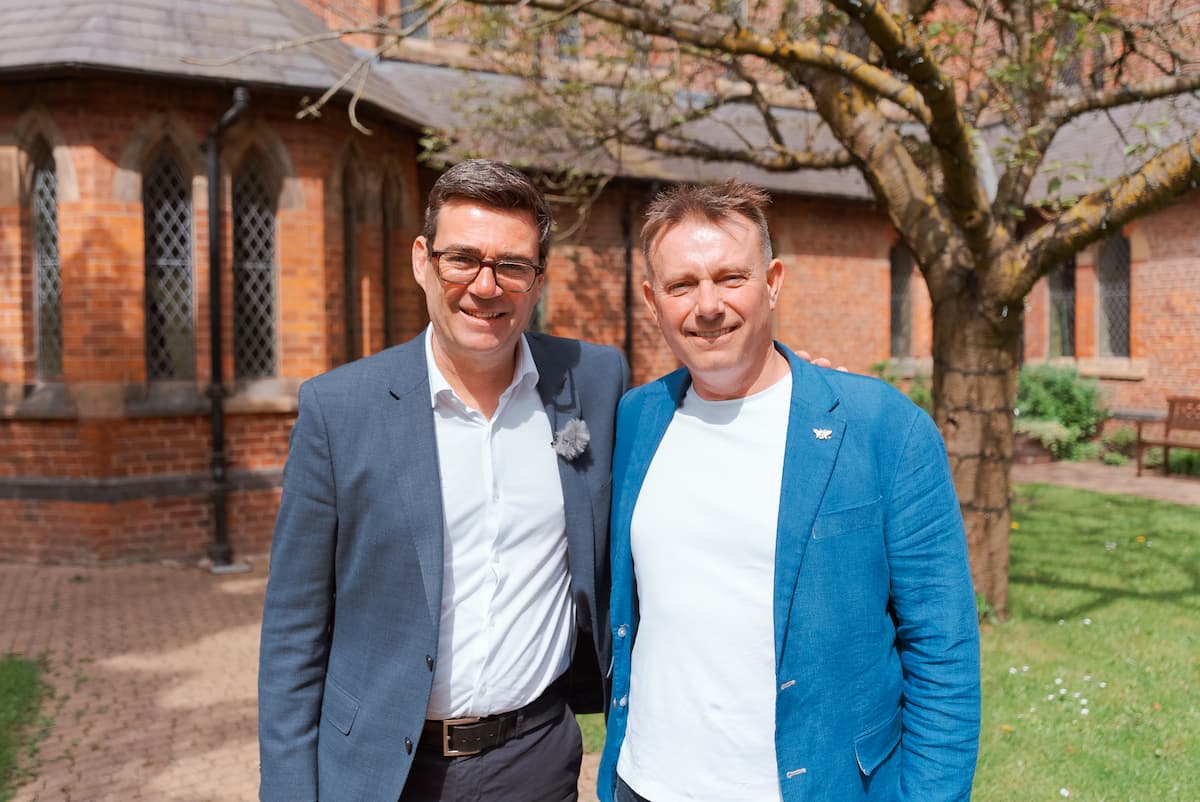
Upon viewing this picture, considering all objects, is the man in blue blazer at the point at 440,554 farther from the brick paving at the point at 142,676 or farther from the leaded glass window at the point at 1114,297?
the leaded glass window at the point at 1114,297

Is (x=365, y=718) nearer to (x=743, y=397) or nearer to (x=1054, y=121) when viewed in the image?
(x=743, y=397)

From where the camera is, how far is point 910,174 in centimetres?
544

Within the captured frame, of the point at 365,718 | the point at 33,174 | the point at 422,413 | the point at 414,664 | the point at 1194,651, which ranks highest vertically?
the point at 33,174

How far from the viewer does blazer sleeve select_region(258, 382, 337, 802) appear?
6.28ft

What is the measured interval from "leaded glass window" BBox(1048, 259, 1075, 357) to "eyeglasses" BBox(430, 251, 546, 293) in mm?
17625

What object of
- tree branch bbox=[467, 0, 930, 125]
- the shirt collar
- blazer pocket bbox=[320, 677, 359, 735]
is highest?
tree branch bbox=[467, 0, 930, 125]

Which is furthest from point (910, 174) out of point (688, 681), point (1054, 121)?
point (688, 681)

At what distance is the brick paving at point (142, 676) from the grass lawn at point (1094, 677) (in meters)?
1.99

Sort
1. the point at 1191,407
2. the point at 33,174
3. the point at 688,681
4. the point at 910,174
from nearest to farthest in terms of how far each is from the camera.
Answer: the point at 688,681 < the point at 910,174 < the point at 33,174 < the point at 1191,407

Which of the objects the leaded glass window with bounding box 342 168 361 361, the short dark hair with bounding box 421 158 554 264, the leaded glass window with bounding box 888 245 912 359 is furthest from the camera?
the leaded glass window with bounding box 888 245 912 359

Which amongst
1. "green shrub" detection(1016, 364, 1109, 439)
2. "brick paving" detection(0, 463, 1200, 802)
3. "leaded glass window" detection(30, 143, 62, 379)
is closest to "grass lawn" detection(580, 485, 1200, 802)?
"brick paving" detection(0, 463, 1200, 802)

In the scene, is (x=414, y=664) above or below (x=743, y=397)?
below

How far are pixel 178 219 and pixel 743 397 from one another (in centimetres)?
864

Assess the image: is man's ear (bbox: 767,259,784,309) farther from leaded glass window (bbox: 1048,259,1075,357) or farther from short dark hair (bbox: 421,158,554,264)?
leaded glass window (bbox: 1048,259,1075,357)
